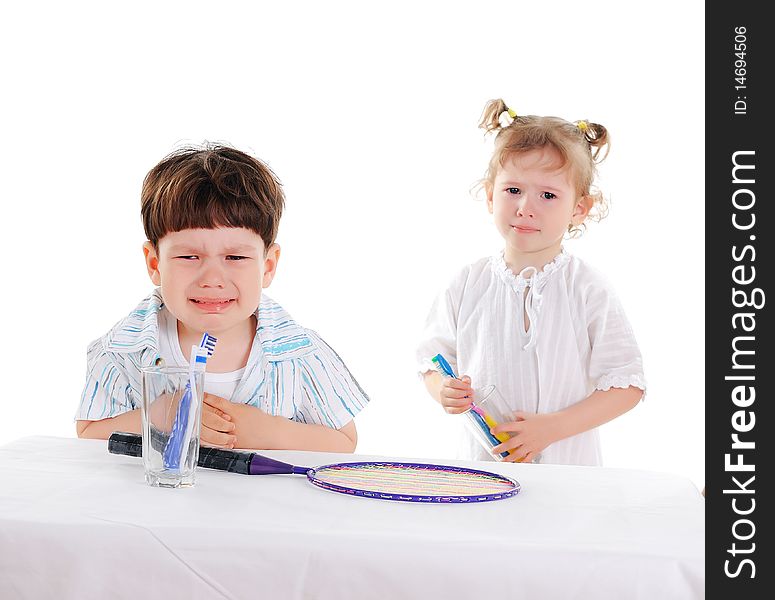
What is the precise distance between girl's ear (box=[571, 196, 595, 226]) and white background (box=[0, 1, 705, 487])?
818 mm

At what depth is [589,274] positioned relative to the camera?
178 centimetres

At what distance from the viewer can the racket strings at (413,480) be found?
3.44ft

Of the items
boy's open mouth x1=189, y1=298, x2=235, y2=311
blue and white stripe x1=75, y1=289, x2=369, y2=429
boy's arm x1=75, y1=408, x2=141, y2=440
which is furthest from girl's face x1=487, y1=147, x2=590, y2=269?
boy's arm x1=75, y1=408, x2=141, y2=440

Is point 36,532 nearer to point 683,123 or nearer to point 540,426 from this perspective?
point 540,426

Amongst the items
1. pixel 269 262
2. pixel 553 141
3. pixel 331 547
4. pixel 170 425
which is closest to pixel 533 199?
pixel 553 141

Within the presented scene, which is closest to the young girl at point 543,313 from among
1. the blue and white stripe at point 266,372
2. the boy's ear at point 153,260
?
the blue and white stripe at point 266,372

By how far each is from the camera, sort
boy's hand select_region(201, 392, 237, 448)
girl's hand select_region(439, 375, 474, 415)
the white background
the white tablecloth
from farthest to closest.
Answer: the white background, girl's hand select_region(439, 375, 474, 415), boy's hand select_region(201, 392, 237, 448), the white tablecloth

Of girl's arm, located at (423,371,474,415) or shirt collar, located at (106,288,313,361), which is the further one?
girl's arm, located at (423,371,474,415)

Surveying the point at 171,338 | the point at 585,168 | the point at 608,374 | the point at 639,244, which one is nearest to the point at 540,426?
the point at 608,374

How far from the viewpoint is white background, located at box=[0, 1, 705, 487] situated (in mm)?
2582

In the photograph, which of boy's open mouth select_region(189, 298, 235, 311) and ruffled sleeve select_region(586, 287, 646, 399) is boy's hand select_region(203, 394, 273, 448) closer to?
boy's open mouth select_region(189, 298, 235, 311)

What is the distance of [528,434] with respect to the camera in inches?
65.0

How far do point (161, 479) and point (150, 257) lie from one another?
0.46 m

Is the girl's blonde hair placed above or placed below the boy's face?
above
